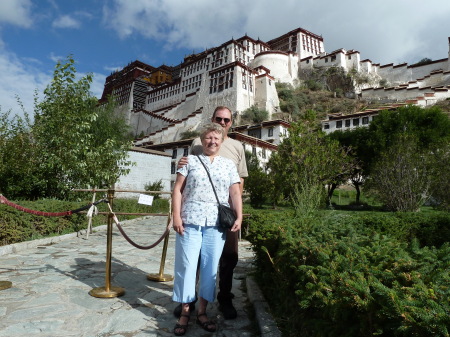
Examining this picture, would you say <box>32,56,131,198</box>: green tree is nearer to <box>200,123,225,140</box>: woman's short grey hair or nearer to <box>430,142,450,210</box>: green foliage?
<box>200,123,225,140</box>: woman's short grey hair

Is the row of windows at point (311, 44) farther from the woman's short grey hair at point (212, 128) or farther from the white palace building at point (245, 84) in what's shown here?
the woman's short grey hair at point (212, 128)

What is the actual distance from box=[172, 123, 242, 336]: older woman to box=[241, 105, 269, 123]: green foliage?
51.0 metres

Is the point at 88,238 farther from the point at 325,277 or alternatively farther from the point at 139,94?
the point at 139,94

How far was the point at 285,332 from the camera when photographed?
289cm

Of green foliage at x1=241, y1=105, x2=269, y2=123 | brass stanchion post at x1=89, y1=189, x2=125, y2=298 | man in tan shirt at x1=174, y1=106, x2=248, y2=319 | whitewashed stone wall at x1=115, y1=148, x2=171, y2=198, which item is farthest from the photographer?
green foliage at x1=241, y1=105, x2=269, y2=123

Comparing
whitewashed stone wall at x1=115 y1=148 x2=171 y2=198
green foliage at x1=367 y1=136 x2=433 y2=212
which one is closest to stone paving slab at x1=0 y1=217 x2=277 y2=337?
green foliage at x1=367 y1=136 x2=433 y2=212

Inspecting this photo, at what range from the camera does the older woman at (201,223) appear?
3.20m

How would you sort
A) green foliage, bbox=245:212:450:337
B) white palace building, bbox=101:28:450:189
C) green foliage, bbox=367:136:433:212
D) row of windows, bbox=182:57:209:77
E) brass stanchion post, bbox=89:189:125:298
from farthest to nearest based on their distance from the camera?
row of windows, bbox=182:57:209:77 < white palace building, bbox=101:28:450:189 < green foliage, bbox=367:136:433:212 < brass stanchion post, bbox=89:189:125:298 < green foliage, bbox=245:212:450:337

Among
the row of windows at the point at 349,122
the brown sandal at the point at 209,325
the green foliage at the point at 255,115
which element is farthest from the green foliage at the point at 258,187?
the green foliage at the point at 255,115

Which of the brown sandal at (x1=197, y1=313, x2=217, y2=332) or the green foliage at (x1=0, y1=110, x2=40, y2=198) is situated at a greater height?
the green foliage at (x1=0, y1=110, x2=40, y2=198)

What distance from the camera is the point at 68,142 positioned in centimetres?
1123

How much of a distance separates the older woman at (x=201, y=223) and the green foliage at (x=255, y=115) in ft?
167

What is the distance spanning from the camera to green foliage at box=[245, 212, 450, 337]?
1.46 metres

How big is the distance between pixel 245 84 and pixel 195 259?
56461mm
